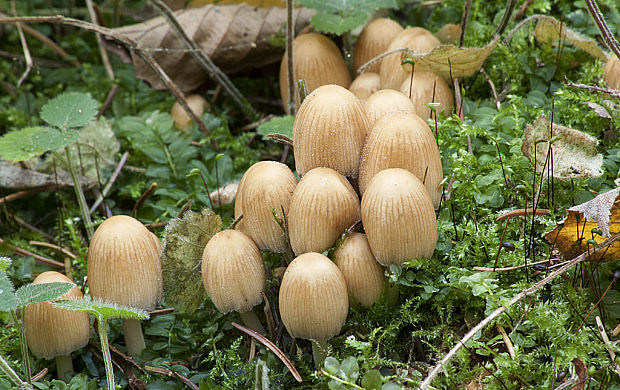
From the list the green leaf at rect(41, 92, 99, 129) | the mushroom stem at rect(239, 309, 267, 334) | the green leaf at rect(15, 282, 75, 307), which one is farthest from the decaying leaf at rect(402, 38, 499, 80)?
the green leaf at rect(15, 282, 75, 307)

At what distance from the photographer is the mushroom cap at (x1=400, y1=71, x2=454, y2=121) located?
2311 mm

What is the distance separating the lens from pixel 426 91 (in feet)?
7.60

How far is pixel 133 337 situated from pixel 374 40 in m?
1.73

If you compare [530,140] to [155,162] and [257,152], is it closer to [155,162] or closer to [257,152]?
[257,152]

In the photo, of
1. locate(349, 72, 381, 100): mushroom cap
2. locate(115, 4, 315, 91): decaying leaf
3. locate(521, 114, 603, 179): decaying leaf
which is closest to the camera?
locate(521, 114, 603, 179): decaying leaf

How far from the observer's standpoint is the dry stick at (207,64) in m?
2.79

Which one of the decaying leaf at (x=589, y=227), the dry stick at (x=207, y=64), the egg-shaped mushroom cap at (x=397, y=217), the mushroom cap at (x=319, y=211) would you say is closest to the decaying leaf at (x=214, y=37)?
the dry stick at (x=207, y=64)

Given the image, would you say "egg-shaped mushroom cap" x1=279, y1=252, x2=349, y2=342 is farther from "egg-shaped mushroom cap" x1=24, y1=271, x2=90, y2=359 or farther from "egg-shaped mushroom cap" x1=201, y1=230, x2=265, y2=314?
"egg-shaped mushroom cap" x1=24, y1=271, x2=90, y2=359

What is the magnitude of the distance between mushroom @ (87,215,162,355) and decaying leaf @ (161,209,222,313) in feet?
0.26

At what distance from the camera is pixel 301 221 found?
1.71 meters

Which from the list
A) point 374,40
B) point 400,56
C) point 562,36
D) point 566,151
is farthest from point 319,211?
point 562,36

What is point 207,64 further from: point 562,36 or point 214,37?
point 562,36

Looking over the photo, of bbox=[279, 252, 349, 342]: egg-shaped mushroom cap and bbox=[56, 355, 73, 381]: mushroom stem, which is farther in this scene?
bbox=[56, 355, 73, 381]: mushroom stem

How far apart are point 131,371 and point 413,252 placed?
1.01 m
